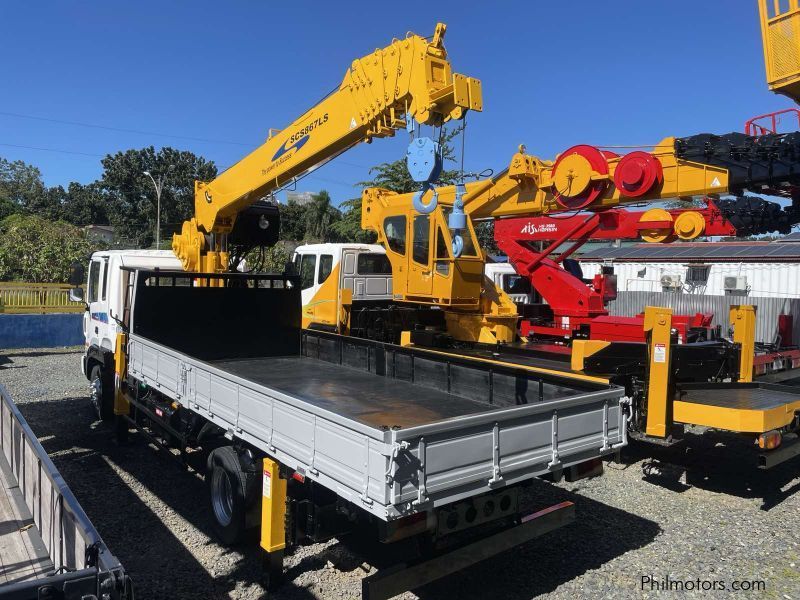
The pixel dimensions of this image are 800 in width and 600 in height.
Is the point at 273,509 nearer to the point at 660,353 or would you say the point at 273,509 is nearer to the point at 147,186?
the point at 660,353

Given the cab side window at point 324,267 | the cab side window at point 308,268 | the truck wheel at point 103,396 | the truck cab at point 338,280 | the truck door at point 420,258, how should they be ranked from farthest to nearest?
the cab side window at point 308,268, the cab side window at point 324,267, the truck cab at point 338,280, the truck door at point 420,258, the truck wheel at point 103,396

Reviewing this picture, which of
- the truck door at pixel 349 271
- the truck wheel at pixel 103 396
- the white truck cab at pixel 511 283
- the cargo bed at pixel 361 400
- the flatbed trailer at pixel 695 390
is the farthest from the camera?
the white truck cab at pixel 511 283

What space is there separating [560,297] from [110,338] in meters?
7.10

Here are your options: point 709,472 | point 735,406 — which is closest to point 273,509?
point 735,406

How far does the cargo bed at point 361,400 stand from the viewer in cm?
322

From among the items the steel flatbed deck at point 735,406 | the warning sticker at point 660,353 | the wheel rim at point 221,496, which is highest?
the warning sticker at point 660,353

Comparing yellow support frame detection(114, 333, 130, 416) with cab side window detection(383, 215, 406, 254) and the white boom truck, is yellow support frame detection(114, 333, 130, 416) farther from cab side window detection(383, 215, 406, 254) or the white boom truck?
cab side window detection(383, 215, 406, 254)

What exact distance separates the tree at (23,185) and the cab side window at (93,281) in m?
75.9

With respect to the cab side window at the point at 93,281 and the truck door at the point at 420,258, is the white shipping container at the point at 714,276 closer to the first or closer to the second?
the truck door at the point at 420,258

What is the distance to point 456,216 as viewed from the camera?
6082mm

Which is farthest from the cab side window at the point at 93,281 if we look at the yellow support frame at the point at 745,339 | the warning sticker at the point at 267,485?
the yellow support frame at the point at 745,339

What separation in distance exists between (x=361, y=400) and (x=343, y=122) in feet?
11.4

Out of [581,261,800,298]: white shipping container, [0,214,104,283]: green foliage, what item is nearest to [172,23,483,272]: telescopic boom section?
[581,261,800,298]: white shipping container

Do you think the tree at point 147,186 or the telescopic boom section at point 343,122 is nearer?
the telescopic boom section at point 343,122
